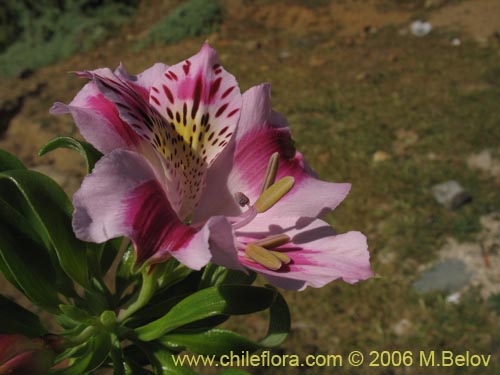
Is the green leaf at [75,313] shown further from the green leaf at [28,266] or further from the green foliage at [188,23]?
the green foliage at [188,23]

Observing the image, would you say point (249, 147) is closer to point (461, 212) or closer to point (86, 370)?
point (86, 370)

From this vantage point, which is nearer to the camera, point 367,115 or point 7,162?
point 7,162

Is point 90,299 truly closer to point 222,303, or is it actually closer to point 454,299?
point 222,303

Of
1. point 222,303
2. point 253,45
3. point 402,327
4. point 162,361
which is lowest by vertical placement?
point 402,327

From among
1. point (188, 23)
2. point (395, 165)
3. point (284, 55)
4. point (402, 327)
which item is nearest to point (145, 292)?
point (402, 327)

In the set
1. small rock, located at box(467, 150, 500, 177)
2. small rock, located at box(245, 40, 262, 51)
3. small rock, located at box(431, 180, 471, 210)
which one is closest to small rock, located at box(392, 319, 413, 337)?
small rock, located at box(431, 180, 471, 210)

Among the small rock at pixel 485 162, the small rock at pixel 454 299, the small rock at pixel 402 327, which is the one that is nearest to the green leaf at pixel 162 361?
the small rock at pixel 402 327

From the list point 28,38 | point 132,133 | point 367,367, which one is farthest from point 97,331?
point 28,38

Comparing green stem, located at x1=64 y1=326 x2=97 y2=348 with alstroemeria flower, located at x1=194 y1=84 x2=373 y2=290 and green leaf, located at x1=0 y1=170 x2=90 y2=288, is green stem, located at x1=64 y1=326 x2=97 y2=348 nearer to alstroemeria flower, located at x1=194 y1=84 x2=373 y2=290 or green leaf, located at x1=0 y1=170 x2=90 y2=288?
green leaf, located at x1=0 y1=170 x2=90 y2=288
